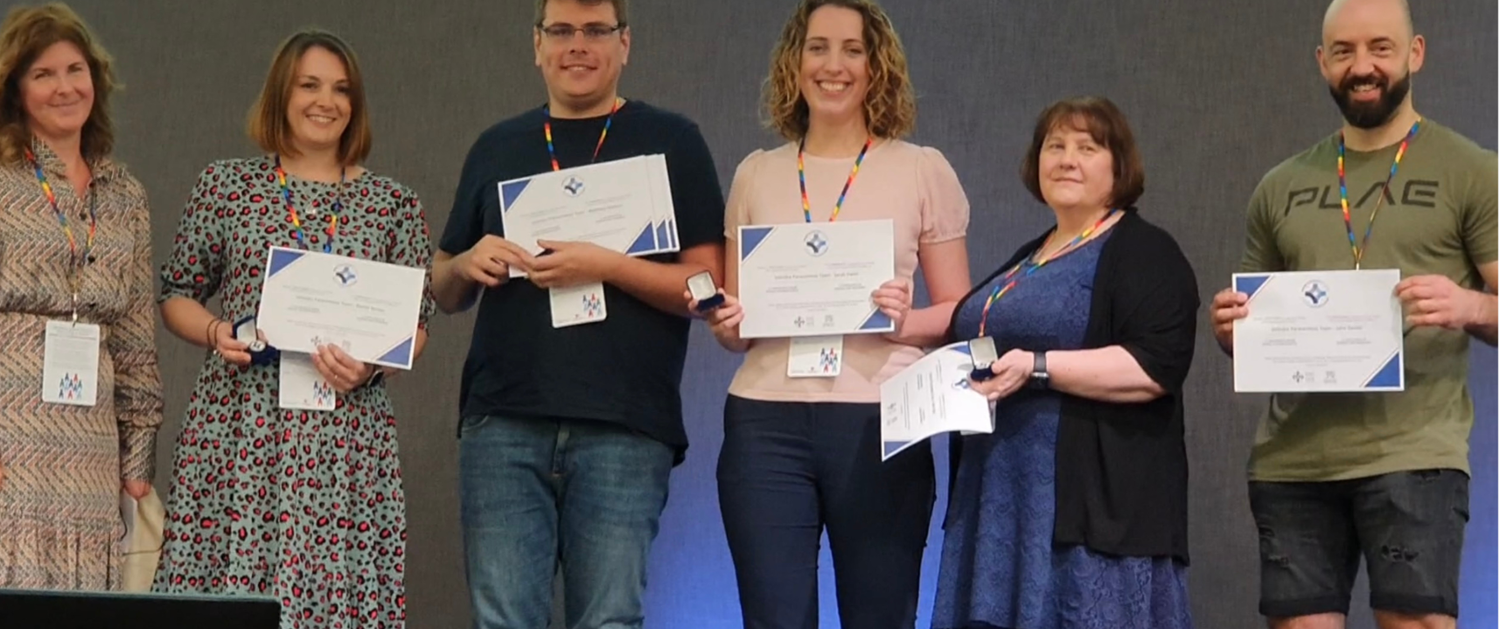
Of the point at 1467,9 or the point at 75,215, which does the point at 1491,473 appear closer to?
the point at 1467,9

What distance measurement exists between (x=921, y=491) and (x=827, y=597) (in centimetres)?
126

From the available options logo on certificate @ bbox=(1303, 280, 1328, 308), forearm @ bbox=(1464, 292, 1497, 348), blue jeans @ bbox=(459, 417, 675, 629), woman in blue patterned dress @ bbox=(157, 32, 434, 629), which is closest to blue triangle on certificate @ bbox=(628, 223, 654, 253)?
blue jeans @ bbox=(459, 417, 675, 629)

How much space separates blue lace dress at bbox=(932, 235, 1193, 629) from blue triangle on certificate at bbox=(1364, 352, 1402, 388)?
0.48 m

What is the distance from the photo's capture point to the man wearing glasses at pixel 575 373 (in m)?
3.11

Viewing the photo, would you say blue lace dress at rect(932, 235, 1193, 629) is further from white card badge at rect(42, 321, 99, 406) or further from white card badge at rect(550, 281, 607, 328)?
white card badge at rect(42, 321, 99, 406)

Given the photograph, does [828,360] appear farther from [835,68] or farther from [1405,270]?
[1405,270]

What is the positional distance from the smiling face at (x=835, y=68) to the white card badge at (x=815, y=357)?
0.45 m

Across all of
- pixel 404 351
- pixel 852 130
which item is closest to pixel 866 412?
pixel 852 130

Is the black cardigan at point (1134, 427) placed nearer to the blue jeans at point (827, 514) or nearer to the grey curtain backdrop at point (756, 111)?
the blue jeans at point (827, 514)

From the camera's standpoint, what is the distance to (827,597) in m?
4.25

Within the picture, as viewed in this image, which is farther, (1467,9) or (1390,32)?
(1467,9)

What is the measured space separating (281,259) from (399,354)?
11.2 inches

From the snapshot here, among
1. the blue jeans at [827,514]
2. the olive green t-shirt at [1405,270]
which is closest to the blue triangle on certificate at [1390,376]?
the olive green t-shirt at [1405,270]

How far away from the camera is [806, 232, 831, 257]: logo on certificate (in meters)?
3.10
